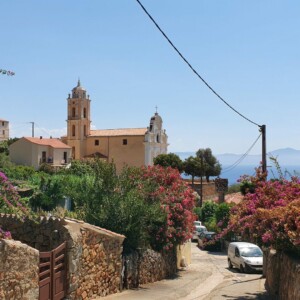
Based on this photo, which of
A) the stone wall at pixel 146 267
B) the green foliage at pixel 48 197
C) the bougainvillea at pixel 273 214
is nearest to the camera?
the bougainvillea at pixel 273 214

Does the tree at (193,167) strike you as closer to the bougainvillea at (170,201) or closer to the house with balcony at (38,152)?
the house with balcony at (38,152)

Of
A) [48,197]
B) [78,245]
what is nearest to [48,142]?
[48,197]

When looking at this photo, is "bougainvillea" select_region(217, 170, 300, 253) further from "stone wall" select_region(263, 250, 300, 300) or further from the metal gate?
the metal gate

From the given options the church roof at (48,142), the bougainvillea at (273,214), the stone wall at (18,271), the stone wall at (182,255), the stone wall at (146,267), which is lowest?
the stone wall at (182,255)

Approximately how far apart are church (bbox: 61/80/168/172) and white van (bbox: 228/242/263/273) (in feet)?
219

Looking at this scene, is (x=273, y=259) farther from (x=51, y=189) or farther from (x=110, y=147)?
(x=110, y=147)

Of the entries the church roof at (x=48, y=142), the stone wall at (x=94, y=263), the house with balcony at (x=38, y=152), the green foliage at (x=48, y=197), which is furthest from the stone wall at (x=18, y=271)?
the church roof at (x=48, y=142)

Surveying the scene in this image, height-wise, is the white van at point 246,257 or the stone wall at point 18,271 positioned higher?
the stone wall at point 18,271

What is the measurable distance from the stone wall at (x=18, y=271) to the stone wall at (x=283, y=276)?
525cm

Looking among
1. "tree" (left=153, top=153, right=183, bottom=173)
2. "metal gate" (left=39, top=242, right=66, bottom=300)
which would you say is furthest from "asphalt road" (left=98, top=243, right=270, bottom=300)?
"tree" (left=153, top=153, right=183, bottom=173)

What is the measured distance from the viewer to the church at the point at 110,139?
93000 millimetres

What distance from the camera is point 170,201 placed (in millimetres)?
21125

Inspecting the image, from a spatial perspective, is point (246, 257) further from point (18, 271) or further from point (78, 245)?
point (18, 271)

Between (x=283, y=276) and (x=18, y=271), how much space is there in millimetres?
6927
